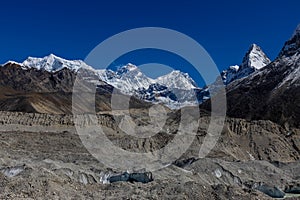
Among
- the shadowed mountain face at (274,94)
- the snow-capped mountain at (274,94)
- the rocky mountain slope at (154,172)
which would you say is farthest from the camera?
the shadowed mountain face at (274,94)

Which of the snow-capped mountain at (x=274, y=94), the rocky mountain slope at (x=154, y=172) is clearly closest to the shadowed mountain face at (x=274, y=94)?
the snow-capped mountain at (x=274, y=94)

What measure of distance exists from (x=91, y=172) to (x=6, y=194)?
17.8 meters

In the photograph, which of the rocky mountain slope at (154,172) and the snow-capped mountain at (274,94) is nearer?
the rocky mountain slope at (154,172)

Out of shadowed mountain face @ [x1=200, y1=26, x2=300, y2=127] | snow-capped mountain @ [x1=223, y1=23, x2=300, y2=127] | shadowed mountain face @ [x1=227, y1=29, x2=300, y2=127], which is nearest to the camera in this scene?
shadowed mountain face @ [x1=200, y1=26, x2=300, y2=127]

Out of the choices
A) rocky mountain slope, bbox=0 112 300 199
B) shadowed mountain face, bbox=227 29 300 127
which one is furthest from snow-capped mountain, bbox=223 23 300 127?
rocky mountain slope, bbox=0 112 300 199

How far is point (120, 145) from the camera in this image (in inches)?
2793

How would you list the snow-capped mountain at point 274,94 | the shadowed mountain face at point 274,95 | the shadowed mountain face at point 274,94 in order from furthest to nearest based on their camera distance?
the shadowed mountain face at point 274,94
the snow-capped mountain at point 274,94
the shadowed mountain face at point 274,95

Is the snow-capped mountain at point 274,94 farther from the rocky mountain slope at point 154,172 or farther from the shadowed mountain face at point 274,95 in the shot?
the rocky mountain slope at point 154,172

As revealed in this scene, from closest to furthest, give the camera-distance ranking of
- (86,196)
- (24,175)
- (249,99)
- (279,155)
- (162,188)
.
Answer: (86,196), (162,188), (24,175), (279,155), (249,99)

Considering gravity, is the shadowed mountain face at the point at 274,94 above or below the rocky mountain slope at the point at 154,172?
above

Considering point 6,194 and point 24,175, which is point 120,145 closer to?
point 24,175

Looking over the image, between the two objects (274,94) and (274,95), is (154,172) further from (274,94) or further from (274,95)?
(274,94)

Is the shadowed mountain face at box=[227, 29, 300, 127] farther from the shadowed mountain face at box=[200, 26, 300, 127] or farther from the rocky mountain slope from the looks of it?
the rocky mountain slope

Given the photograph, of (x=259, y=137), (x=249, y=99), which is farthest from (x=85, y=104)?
(x=259, y=137)
